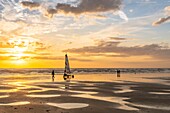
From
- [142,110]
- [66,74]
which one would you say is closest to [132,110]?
[142,110]

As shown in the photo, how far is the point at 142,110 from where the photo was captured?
21.0 metres

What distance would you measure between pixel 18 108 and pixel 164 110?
36.1 ft

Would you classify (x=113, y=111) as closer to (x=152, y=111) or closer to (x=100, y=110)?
(x=100, y=110)

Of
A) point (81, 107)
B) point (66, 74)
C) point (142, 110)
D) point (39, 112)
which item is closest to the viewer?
point (39, 112)

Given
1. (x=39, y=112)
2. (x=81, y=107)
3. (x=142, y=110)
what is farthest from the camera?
(x=81, y=107)

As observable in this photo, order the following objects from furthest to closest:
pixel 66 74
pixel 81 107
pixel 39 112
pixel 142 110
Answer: pixel 66 74 → pixel 81 107 → pixel 142 110 → pixel 39 112

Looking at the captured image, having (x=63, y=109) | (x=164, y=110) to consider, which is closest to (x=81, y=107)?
(x=63, y=109)

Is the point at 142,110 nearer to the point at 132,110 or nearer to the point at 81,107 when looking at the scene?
the point at 132,110

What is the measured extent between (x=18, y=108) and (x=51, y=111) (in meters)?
2.94

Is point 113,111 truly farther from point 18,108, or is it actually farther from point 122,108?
point 18,108

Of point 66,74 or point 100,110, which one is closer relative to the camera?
point 100,110

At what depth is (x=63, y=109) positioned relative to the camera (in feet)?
70.1

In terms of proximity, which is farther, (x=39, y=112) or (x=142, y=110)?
(x=142, y=110)

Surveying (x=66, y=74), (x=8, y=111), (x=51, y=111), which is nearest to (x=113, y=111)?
(x=51, y=111)
